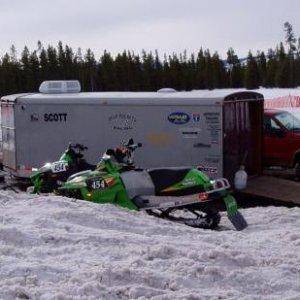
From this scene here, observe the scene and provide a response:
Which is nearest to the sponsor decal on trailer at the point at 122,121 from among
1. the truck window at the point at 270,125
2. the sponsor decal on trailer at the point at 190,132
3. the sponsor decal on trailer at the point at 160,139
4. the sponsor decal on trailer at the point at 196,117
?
the sponsor decal on trailer at the point at 160,139

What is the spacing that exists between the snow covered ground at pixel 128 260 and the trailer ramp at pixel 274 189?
449 cm

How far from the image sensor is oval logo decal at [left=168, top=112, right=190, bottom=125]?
1274 centimetres

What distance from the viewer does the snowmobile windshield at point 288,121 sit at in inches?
615

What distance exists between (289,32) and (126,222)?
11389 centimetres

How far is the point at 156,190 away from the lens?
380 inches

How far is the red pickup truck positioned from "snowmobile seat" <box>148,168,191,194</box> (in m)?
6.12

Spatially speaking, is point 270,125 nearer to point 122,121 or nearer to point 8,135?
point 122,121

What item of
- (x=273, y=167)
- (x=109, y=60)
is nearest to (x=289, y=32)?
(x=109, y=60)

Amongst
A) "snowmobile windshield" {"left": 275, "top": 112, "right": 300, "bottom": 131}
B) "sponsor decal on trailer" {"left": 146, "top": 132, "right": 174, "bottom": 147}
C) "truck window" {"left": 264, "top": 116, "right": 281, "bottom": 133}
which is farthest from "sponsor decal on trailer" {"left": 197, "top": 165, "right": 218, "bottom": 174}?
"snowmobile windshield" {"left": 275, "top": 112, "right": 300, "bottom": 131}

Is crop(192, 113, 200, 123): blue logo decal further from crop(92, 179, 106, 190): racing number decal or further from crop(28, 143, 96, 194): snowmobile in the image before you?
crop(92, 179, 106, 190): racing number decal

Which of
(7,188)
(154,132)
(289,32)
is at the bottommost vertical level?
(7,188)

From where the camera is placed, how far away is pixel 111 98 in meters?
13.6

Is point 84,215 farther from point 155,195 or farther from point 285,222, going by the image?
point 285,222

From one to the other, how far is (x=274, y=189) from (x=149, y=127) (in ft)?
8.51
